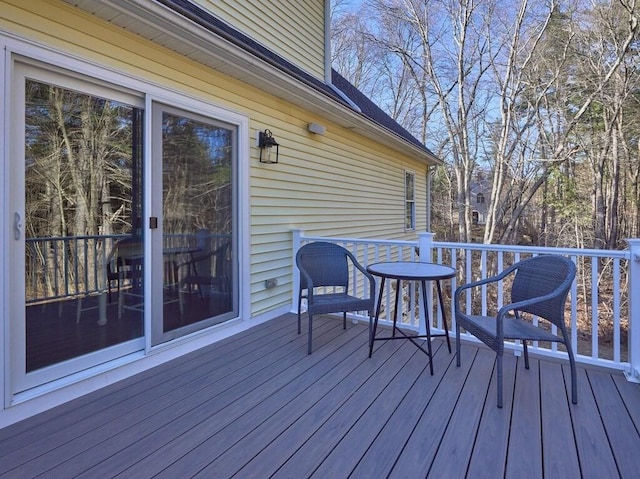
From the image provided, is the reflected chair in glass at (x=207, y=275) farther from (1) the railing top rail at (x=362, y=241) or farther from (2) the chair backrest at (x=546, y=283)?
(2) the chair backrest at (x=546, y=283)

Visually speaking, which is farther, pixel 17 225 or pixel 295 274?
pixel 295 274

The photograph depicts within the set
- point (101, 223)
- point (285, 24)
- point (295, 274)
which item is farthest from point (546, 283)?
point (285, 24)

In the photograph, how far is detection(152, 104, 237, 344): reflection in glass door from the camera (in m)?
2.97

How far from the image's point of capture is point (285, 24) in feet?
16.3

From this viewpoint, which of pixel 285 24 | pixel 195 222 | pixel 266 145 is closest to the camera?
pixel 195 222

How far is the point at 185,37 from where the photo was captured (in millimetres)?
2777

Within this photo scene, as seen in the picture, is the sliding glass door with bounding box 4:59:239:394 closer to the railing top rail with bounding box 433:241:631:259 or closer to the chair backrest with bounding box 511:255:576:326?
the railing top rail with bounding box 433:241:631:259

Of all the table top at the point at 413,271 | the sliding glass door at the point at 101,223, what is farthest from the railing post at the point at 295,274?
the table top at the point at 413,271

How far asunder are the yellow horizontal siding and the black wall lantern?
0.08 m

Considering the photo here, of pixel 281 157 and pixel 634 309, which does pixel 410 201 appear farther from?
pixel 634 309

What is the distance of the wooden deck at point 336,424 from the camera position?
1736 mm

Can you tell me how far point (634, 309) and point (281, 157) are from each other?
3462 mm

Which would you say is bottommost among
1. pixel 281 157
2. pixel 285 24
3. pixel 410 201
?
pixel 410 201

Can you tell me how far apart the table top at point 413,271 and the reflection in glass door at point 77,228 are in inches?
74.5
